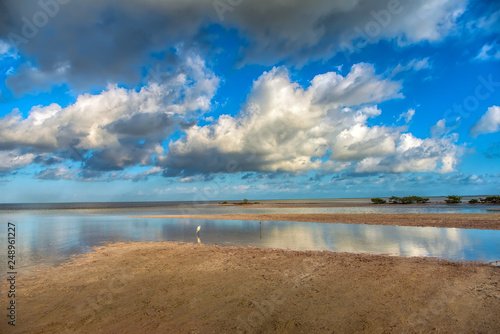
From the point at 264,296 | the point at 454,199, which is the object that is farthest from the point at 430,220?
the point at 454,199

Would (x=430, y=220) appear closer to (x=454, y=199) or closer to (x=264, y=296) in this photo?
(x=264, y=296)

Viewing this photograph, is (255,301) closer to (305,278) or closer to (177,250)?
(305,278)

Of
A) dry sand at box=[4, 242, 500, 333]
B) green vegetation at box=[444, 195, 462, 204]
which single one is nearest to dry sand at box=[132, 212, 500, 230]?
dry sand at box=[4, 242, 500, 333]

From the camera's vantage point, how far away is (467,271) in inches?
548

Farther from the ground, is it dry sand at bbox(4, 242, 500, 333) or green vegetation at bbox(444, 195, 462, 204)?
green vegetation at bbox(444, 195, 462, 204)

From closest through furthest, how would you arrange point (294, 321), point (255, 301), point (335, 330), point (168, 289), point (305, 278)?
point (335, 330) → point (294, 321) → point (255, 301) → point (168, 289) → point (305, 278)

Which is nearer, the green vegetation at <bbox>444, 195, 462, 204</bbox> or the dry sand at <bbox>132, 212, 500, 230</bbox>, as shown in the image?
the dry sand at <bbox>132, 212, 500, 230</bbox>

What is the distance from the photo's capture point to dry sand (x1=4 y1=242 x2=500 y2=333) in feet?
29.5

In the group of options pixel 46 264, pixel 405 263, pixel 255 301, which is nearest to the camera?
pixel 255 301

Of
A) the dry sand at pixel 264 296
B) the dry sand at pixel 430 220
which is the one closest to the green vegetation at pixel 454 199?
the dry sand at pixel 430 220

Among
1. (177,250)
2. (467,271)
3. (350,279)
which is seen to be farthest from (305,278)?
(177,250)

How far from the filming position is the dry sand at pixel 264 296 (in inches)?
354

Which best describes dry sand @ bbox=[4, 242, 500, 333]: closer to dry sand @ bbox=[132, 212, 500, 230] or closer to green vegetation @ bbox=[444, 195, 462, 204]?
dry sand @ bbox=[132, 212, 500, 230]

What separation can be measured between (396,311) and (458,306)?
Result: 2.26 m
